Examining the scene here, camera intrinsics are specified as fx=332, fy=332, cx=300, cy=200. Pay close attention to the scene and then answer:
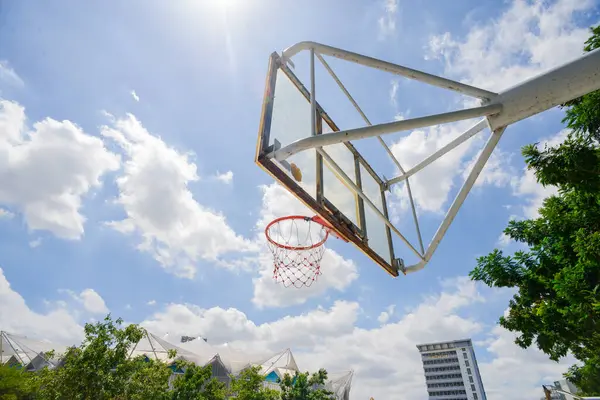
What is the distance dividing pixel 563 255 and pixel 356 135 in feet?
35.6

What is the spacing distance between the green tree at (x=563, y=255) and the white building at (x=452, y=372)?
108863mm

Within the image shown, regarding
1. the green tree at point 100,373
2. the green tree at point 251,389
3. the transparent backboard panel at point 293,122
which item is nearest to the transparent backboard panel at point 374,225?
the transparent backboard panel at point 293,122

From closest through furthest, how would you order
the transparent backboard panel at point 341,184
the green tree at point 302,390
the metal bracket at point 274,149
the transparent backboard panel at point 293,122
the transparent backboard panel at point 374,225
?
the metal bracket at point 274,149
the transparent backboard panel at point 293,122
the transparent backboard panel at point 341,184
the transparent backboard panel at point 374,225
the green tree at point 302,390

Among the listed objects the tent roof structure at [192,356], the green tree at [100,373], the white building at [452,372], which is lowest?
the green tree at [100,373]

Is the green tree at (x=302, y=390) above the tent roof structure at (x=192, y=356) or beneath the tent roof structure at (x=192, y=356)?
beneath

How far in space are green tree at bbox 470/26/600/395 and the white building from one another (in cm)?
10886

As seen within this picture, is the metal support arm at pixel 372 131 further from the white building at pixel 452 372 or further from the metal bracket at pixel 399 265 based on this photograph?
the white building at pixel 452 372

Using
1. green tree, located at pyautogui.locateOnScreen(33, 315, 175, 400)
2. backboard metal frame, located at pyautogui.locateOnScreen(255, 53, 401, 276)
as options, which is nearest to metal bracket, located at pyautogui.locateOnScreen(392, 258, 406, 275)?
backboard metal frame, located at pyautogui.locateOnScreen(255, 53, 401, 276)

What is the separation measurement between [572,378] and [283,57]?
34.3 metres

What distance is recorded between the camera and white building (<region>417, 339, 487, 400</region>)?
4055 inches

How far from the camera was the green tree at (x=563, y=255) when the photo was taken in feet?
26.3

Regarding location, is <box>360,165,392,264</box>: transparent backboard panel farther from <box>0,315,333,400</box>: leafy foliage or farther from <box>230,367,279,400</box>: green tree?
<box>230,367,279,400</box>: green tree

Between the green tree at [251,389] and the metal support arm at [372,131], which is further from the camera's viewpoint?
the green tree at [251,389]

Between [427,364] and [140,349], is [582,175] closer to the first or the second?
[140,349]
